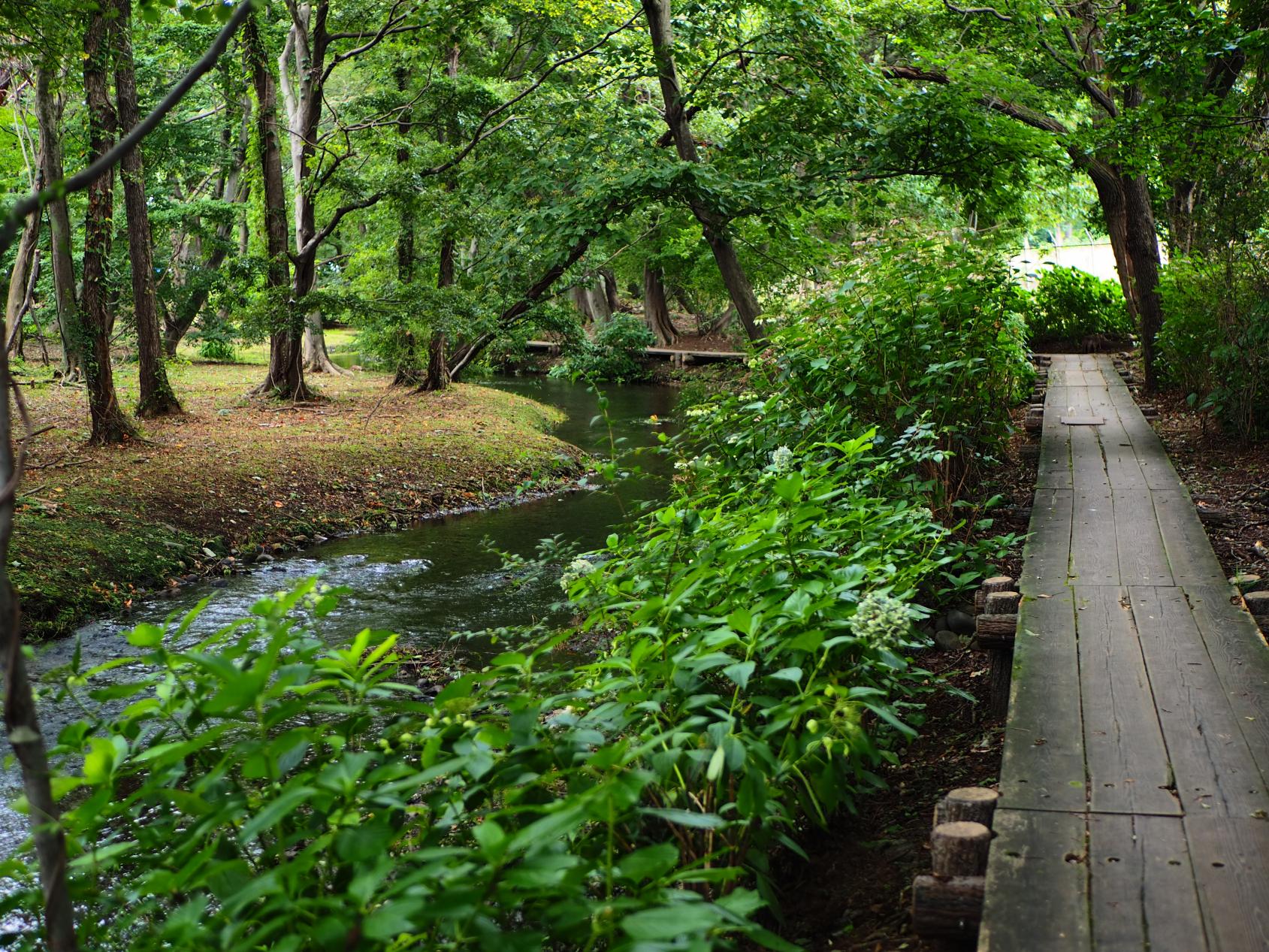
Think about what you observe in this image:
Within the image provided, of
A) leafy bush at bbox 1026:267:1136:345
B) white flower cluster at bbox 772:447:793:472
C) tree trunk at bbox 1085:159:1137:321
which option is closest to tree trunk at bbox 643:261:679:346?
leafy bush at bbox 1026:267:1136:345

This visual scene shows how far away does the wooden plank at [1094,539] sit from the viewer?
4586 millimetres

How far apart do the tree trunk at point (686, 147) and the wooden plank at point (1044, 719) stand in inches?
274

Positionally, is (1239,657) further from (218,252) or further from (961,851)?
(218,252)

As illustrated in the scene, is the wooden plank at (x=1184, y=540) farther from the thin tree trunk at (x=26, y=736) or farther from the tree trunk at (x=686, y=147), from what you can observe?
the tree trunk at (x=686, y=147)

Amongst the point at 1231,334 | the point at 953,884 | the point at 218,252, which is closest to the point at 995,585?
the point at 953,884

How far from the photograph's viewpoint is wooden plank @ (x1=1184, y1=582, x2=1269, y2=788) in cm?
299

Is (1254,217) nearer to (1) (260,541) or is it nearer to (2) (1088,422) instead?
(2) (1088,422)

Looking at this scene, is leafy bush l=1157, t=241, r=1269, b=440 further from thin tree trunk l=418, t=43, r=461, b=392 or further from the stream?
thin tree trunk l=418, t=43, r=461, b=392

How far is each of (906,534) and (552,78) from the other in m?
15.5

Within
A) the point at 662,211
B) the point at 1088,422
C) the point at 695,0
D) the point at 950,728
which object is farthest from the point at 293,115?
the point at 950,728

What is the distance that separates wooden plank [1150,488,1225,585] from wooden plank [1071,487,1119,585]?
0.80 ft

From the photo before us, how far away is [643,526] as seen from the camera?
4273 millimetres

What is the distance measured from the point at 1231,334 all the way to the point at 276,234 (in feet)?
42.6

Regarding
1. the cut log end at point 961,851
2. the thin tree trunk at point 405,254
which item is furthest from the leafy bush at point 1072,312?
the cut log end at point 961,851
